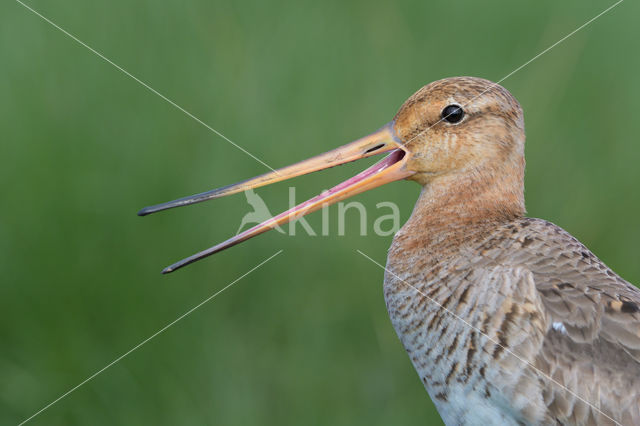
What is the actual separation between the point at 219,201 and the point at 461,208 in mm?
1571

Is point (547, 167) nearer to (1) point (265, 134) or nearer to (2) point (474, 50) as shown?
(2) point (474, 50)

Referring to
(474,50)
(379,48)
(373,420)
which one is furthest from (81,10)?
(373,420)

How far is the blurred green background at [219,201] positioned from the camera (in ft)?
12.7

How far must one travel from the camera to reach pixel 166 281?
161 inches

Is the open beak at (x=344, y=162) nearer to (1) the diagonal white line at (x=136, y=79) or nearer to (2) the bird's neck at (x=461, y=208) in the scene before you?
(2) the bird's neck at (x=461, y=208)

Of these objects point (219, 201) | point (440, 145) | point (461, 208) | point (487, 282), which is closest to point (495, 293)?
point (487, 282)

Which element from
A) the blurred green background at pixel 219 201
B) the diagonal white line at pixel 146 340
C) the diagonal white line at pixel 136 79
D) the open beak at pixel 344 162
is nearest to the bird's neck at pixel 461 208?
the open beak at pixel 344 162

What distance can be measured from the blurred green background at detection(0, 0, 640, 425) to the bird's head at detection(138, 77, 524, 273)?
1189 millimetres

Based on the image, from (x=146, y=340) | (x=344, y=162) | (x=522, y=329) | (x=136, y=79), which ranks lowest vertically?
(x=146, y=340)

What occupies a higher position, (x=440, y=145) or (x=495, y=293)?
(x=440, y=145)

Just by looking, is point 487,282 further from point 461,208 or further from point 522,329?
point 461,208

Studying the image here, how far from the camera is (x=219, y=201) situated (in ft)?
13.8

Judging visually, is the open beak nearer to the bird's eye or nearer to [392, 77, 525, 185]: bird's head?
[392, 77, 525, 185]: bird's head

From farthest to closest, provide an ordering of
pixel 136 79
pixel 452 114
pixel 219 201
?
pixel 136 79
pixel 219 201
pixel 452 114
